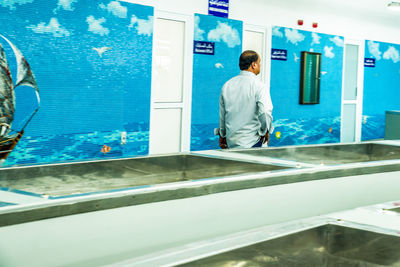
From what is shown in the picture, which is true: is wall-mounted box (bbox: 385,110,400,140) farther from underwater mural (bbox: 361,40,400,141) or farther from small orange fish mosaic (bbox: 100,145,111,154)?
small orange fish mosaic (bbox: 100,145,111,154)

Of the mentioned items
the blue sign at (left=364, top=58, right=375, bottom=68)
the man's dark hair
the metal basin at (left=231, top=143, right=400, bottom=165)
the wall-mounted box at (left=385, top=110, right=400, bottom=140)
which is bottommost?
the metal basin at (left=231, top=143, right=400, bottom=165)

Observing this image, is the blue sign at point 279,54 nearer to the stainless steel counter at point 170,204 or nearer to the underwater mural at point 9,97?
the underwater mural at point 9,97

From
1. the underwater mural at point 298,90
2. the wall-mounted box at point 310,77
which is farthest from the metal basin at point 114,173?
the wall-mounted box at point 310,77

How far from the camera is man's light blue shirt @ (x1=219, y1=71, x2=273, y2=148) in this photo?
4.07m

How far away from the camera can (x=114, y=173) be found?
8.98ft

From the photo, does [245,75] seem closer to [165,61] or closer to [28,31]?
[28,31]

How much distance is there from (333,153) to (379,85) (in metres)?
8.82

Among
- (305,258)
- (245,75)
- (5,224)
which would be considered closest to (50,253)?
(5,224)

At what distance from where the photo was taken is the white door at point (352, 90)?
1103 cm

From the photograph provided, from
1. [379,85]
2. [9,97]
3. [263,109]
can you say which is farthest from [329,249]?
[379,85]

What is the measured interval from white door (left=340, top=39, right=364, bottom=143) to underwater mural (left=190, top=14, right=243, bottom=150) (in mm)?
3727

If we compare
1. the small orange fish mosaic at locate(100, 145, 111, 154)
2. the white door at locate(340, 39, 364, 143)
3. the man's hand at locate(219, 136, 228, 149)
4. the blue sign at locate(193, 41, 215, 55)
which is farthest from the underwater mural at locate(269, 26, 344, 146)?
the man's hand at locate(219, 136, 228, 149)

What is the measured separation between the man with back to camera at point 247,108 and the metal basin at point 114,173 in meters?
1.18

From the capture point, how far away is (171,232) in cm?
215
